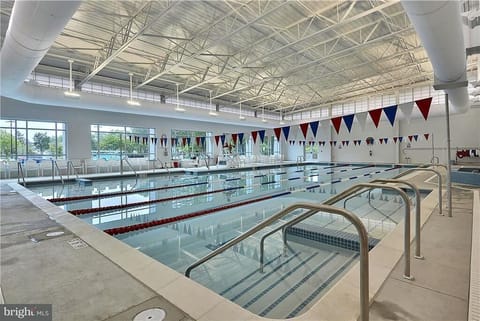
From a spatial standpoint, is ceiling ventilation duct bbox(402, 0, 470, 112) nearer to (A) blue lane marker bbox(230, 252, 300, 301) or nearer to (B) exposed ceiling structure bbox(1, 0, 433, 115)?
(A) blue lane marker bbox(230, 252, 300, 301)

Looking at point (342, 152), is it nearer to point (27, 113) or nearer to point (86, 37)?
point (86, 37)

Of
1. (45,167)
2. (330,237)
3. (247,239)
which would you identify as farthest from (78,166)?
(330,237)

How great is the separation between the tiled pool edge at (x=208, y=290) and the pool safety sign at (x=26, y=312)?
547 millimetres

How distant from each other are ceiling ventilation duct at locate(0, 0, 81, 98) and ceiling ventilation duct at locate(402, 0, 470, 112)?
3425mm

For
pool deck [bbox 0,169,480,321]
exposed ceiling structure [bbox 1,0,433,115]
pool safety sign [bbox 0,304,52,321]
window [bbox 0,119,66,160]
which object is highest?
exposed ceiling structure [bbox 1,0,433,115]

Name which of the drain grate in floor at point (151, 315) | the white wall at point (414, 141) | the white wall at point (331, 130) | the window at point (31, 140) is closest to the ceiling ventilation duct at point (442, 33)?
the drain grate in floor at point (151, 315)

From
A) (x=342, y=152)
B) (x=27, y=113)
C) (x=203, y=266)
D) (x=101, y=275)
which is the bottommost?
(x=203, y=266)

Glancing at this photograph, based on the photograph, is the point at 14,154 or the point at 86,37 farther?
the point at 14,154

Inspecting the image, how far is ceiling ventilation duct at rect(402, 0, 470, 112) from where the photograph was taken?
1.94m

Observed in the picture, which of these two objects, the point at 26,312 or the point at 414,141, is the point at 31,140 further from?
the point at 414,141

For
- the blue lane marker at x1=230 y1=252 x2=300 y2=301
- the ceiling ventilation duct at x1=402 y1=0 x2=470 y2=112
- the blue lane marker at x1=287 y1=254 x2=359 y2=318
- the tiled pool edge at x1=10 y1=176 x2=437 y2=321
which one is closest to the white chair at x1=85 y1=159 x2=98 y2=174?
the tiled pool edge at x1=10 y1=176 x2=437 y2=321

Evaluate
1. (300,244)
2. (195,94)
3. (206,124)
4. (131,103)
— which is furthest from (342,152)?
(300,244)

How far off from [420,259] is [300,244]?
1504 millimetres

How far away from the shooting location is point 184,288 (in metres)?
1.71
